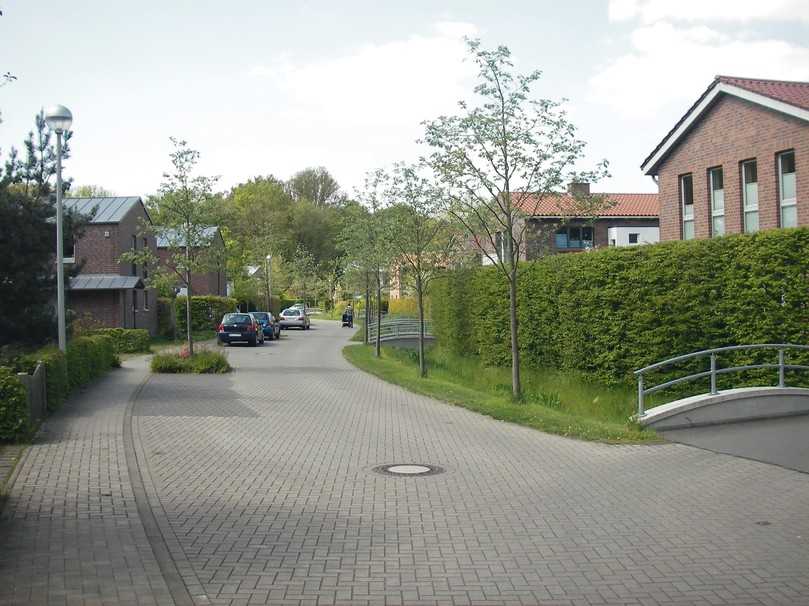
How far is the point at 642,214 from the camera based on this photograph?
50031 millimetres

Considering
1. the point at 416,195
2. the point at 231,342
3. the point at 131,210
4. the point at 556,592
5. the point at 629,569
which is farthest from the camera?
the point at 131,210

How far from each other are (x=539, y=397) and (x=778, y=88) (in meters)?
10.4

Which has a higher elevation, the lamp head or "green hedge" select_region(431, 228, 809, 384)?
the lamp head

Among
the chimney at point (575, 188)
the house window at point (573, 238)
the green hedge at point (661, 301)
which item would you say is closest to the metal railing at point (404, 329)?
the green hedge at point (661, 301)

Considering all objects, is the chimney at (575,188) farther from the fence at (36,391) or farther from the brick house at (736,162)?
the fence at (36,391)

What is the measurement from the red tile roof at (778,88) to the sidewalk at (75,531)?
16593 millimetres

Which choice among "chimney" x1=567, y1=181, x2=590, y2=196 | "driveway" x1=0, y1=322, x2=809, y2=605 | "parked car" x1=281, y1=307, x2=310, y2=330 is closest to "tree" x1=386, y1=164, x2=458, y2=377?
"chimney" x1=567, y1=181, x2=590, y2=196

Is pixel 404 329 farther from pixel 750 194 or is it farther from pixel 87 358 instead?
pixel 87 358

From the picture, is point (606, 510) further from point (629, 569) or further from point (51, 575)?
point (51, 575)

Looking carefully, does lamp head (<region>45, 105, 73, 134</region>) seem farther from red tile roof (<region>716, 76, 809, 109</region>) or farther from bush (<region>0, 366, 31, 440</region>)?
red tile roof (<region>716, 76, 809, 109</region>)

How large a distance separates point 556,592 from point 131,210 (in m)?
42.3

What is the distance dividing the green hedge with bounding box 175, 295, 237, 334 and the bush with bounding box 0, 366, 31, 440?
117ft

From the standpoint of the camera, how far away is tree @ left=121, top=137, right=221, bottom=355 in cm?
2409

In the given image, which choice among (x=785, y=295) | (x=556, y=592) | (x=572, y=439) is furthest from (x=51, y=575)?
(x=785, y=295)
